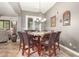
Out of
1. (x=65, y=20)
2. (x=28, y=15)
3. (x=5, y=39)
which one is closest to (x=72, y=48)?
(x=65, y=20)

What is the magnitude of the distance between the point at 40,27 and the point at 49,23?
80 centimetres

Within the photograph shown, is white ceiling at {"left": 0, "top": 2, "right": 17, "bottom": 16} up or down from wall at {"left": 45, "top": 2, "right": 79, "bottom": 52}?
up

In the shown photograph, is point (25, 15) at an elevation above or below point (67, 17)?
above

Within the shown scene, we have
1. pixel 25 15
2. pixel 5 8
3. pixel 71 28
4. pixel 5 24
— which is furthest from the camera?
pixel 5 24

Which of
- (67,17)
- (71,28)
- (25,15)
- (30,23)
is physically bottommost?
(71,28)

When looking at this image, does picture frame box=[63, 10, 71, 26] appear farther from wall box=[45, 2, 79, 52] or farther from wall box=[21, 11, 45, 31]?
wall box=[21, 11, 45, 31]

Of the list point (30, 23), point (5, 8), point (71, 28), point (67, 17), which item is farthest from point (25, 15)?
point (71, 28)

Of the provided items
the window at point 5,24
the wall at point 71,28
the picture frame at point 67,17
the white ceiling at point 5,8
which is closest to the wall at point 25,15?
the white ceiling at point 5,8

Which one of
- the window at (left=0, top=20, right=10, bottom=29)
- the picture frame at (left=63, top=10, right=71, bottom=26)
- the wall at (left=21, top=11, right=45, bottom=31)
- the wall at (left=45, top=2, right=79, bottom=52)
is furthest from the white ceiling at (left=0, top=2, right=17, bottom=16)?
the picture frame at (left=63, top=10, right=71, bottom=26)

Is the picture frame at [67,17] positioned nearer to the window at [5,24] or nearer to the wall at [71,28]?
the wall at [71,28]

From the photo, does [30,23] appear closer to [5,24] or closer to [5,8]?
[5,8]

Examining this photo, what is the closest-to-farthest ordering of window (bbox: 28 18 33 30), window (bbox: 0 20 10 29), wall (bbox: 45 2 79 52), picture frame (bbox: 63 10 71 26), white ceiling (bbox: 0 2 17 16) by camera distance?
wall (bbox: 45 2 79 52) → picture frame (bbox: 63 10 71 26) → white ceiling (bbox: 0 2 17 16) → window (bbox: 28 18 33 30) → window (bbox: 0 20 10 29)

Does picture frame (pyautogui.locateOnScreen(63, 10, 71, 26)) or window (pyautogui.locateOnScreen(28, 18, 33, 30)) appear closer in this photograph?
picture frame (pyautogui.locateOnScreen(63, 10, 71, 26))

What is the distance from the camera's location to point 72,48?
15.6ft
